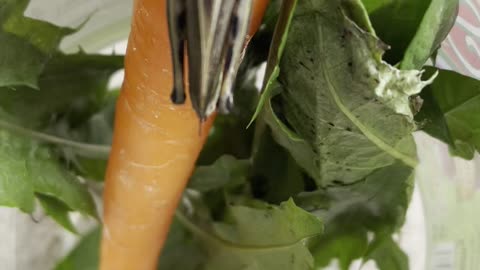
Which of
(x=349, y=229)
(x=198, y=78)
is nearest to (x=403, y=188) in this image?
(x=349, y=229)

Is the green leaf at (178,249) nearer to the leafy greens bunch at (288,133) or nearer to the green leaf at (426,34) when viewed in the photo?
the leafy greens bunch at (288,133)

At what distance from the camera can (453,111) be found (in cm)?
42

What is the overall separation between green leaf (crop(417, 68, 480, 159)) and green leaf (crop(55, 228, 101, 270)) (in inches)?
11.1

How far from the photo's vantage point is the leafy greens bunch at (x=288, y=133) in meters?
0.33

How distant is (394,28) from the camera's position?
1.23 ft

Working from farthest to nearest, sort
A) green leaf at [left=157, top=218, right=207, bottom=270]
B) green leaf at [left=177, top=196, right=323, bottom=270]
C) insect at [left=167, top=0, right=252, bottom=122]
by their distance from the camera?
green leaf at [left=157, top=218, right=207, bottom=270], green leaf at [left=177, top=196, right=323, bottom=270], insect at [left=167, top=0, right=252, bottom=122]

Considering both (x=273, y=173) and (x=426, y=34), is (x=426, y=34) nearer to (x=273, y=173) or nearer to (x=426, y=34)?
(x=426, y=34)

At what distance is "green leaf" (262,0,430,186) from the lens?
0.31 meters

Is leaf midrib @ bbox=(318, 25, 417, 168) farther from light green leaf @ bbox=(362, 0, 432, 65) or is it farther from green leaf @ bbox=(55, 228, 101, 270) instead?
green leaf @ bbox=(55, 228, 101, 270)

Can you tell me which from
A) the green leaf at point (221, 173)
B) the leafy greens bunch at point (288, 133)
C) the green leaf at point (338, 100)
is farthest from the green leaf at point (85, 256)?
the green leaf at point (338, 100)

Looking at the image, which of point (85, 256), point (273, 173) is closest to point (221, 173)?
point (273, 173)

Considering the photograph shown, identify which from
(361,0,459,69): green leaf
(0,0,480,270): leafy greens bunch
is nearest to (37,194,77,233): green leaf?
(0,0,480,270): leafy greens bunch

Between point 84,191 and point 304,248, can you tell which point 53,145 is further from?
point 304,248

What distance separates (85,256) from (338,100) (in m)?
0.30
